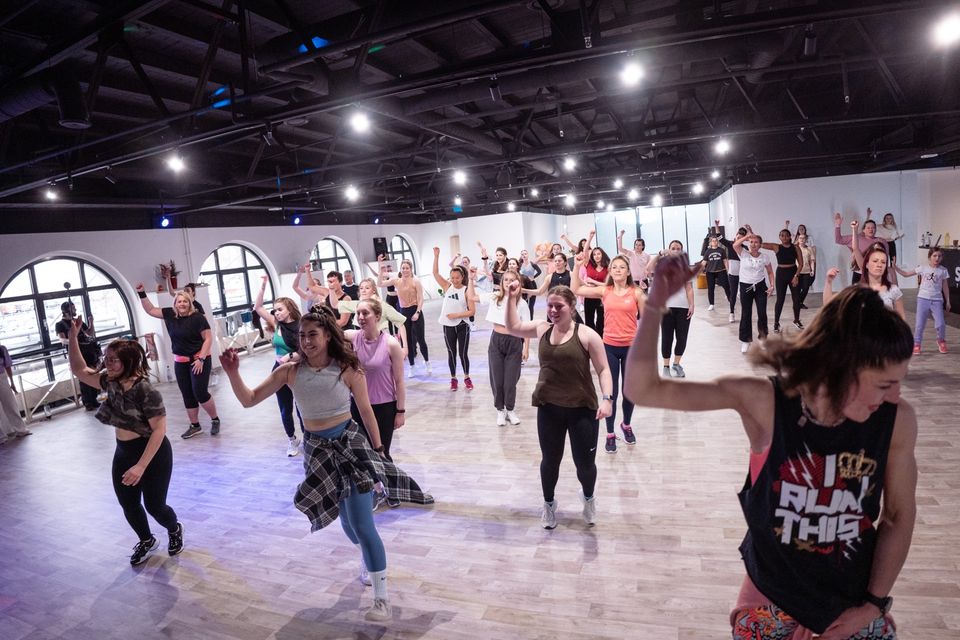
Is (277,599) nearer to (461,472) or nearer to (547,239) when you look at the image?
(461,472)

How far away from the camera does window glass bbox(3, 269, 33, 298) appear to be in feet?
29.5

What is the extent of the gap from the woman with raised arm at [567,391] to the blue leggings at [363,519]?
3.72 feet

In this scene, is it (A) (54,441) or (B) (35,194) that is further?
(B) (35,194)

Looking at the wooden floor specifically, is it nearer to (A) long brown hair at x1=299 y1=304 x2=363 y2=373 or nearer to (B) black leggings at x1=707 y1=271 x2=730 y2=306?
(A) long brown hair at x1=299 y1=304 x2=363 y2=373

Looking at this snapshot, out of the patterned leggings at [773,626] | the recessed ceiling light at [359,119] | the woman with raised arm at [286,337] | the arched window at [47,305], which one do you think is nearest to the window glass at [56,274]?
the arched window at [47,305]

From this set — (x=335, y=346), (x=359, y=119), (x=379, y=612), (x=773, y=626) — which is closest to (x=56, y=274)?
(x=359, y=119)

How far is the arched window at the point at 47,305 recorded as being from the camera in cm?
905

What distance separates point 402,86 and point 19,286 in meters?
8.56

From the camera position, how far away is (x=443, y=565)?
3.21m

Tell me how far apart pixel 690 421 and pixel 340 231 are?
1359cm

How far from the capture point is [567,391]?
3.20 metres

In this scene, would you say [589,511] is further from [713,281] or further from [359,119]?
[713,281]

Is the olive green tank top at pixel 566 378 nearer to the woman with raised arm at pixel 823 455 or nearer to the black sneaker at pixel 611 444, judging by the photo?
the black sneaker at pixel 611 444

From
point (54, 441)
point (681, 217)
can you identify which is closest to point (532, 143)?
point (54, 441)
